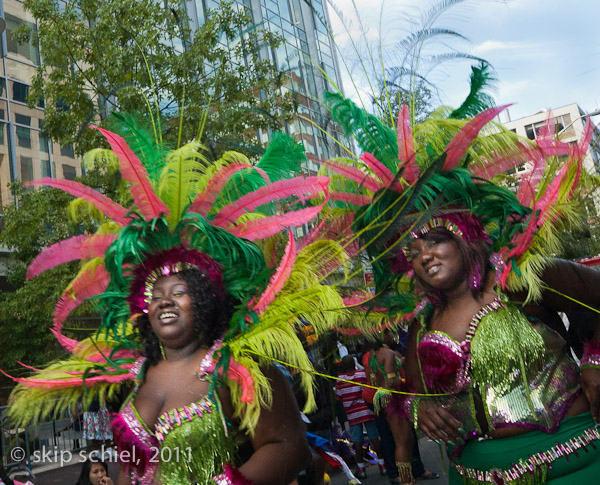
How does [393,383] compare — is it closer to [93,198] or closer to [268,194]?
[268,194]

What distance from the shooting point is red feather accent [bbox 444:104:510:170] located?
8.46 ft

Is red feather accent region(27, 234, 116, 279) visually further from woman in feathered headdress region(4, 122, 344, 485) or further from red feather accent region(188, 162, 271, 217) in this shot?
red feather accent region(188, 162, 271, 217)

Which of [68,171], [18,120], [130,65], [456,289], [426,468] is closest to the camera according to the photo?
[456,289]

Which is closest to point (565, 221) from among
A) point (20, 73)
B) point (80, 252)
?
point (80, 252)

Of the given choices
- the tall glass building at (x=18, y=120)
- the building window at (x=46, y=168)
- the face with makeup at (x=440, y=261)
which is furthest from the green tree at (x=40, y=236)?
the building window at (x=46, y=168)

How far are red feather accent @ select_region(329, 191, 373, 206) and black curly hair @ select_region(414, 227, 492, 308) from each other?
353mm

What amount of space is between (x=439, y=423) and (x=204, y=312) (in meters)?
1.15

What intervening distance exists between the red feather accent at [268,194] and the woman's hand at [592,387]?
1.40m

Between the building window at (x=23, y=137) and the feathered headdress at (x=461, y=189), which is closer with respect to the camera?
the feathered headdress at (x=461, y=189)

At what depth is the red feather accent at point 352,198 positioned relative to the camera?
293 cm

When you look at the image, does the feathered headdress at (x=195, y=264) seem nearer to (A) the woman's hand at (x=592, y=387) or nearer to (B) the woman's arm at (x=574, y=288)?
(B) the woman's arm at (x=574, y=288)

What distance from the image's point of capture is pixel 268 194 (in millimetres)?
2740

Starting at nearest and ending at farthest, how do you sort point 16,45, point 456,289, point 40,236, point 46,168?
1. point 456,289
2. point 40,236
3. point 16,45
4. point 46,168

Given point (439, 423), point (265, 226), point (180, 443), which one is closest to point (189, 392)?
point (180, 443)
